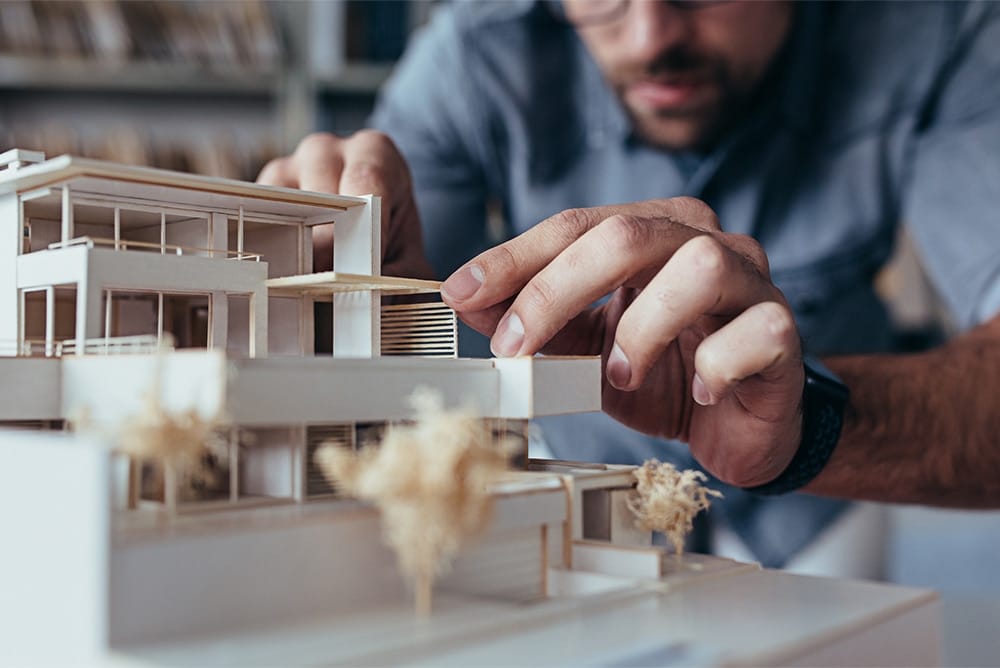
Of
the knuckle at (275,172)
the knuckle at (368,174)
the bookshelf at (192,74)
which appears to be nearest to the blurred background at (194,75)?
the bookshelf at (192,74)

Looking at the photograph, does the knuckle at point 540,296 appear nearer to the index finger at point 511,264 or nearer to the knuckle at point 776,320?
the index finger at point 511,264

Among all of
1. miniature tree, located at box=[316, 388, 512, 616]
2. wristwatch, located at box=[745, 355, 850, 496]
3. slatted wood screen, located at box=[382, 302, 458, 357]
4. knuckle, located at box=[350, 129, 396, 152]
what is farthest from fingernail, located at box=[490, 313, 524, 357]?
knuckle, located at box=[350, 129, 396, 152]

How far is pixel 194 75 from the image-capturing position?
533 centimetres

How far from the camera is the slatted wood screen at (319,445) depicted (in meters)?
2.13

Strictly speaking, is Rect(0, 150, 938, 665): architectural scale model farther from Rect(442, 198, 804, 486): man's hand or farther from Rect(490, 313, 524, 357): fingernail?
Rect(442, 198, 804, 486): man's hand

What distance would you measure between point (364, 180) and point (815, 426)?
141cm

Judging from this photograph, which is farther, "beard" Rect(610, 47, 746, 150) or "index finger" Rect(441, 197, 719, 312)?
"beard" Rect(610, 47, 746, 150)

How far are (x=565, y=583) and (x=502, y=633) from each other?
0.41m

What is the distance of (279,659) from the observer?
150 centimetres

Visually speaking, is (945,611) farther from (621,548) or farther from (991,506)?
(621,548)

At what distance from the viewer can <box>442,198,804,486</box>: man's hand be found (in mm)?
2037

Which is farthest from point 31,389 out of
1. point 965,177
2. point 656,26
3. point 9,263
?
point 965,177

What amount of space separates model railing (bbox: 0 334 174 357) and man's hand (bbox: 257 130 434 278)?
24.7 inches

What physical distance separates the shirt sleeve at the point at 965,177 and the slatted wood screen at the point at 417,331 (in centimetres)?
189
